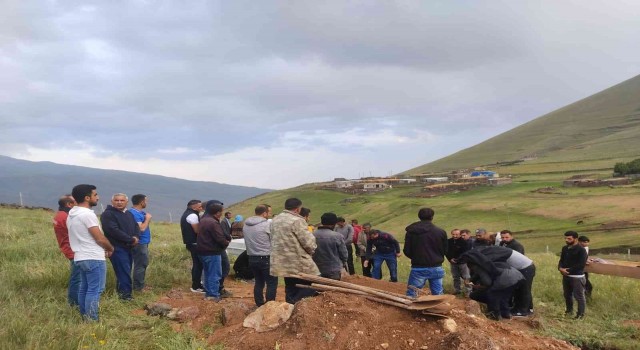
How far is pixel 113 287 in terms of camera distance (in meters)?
7.74

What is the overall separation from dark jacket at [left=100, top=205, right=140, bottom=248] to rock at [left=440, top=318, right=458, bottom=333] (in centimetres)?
474

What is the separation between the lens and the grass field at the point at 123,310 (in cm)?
498

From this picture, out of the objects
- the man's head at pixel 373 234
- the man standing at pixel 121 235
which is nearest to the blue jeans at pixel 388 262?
the man's head at pixel 373 234

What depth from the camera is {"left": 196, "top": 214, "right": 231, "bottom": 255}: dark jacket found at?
756cm

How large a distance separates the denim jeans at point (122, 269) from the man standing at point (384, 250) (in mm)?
5365

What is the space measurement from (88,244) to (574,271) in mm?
7751

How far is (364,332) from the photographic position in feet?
17.0

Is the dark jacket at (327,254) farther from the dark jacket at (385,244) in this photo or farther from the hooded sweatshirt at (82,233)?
the dark jacket at (385,244)

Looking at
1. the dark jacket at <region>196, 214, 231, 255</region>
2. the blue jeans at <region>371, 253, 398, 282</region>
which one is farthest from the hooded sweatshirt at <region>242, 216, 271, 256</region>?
the blue jeans at <region>371, 253, 398, 282</region>

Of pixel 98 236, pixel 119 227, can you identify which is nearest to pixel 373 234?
pixel 119 227

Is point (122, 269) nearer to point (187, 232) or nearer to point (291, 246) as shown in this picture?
point (187, 232)

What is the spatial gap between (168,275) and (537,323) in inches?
269

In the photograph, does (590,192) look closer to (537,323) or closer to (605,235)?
(605,235)

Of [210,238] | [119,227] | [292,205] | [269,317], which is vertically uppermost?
[292,205]
